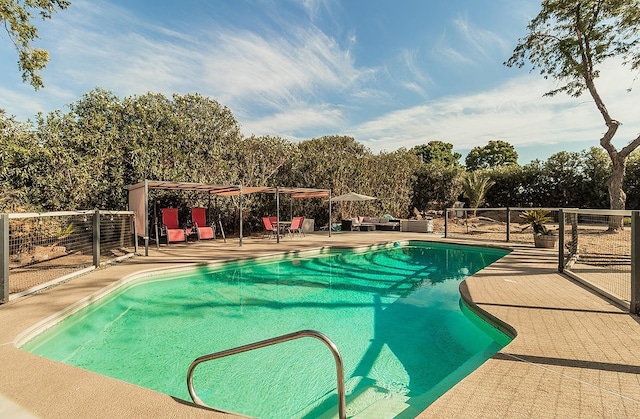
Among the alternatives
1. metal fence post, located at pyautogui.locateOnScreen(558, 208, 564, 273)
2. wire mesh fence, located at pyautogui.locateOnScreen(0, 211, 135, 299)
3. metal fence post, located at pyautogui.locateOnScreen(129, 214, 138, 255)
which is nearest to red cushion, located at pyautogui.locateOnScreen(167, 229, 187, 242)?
metal fence post, located at pyautogui.locateOnScreen(129, 214, 138, 255)

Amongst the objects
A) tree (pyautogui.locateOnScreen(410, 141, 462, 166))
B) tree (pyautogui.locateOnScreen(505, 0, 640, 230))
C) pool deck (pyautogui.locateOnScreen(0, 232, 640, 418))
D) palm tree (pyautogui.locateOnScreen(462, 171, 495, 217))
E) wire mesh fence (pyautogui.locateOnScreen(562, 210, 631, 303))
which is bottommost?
pool deck (pyautogui.locateOnScreen(0, 232, 640, 418))

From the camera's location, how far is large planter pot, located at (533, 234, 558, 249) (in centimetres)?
1038

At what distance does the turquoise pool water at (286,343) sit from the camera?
335 centimetres

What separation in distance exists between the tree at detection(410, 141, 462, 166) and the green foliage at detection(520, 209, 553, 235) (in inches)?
1699

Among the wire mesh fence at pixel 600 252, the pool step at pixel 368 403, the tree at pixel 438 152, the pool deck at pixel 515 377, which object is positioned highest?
the tree at pixel 438 152

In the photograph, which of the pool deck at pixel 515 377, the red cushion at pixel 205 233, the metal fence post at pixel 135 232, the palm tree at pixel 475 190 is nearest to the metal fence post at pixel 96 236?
the metal fence post at pixel 135 232

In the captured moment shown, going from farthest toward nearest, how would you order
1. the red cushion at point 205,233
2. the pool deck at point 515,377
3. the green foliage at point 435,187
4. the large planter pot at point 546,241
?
1. the green foliage at point 435,187
2. the red cushion at point 205,233
3. the large planter pot at point 546,241
4. the pool deck at point 515,377

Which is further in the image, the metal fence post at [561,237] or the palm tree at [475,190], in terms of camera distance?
the palm tree at [475,190]

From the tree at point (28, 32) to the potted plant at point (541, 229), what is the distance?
14344 mm

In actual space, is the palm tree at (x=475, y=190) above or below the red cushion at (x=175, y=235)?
above

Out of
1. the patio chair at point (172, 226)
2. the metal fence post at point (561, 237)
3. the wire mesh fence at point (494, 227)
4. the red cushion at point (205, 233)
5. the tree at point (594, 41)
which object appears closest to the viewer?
the metal fence post at point (561, 237)

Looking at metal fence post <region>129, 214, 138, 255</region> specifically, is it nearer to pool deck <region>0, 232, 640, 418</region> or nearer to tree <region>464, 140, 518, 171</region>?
pool deck <region>0, 232, 640, 418</region>

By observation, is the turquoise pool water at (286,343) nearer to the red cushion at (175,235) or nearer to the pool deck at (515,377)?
the pool deck at (515,377)

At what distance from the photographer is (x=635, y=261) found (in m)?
3.79
